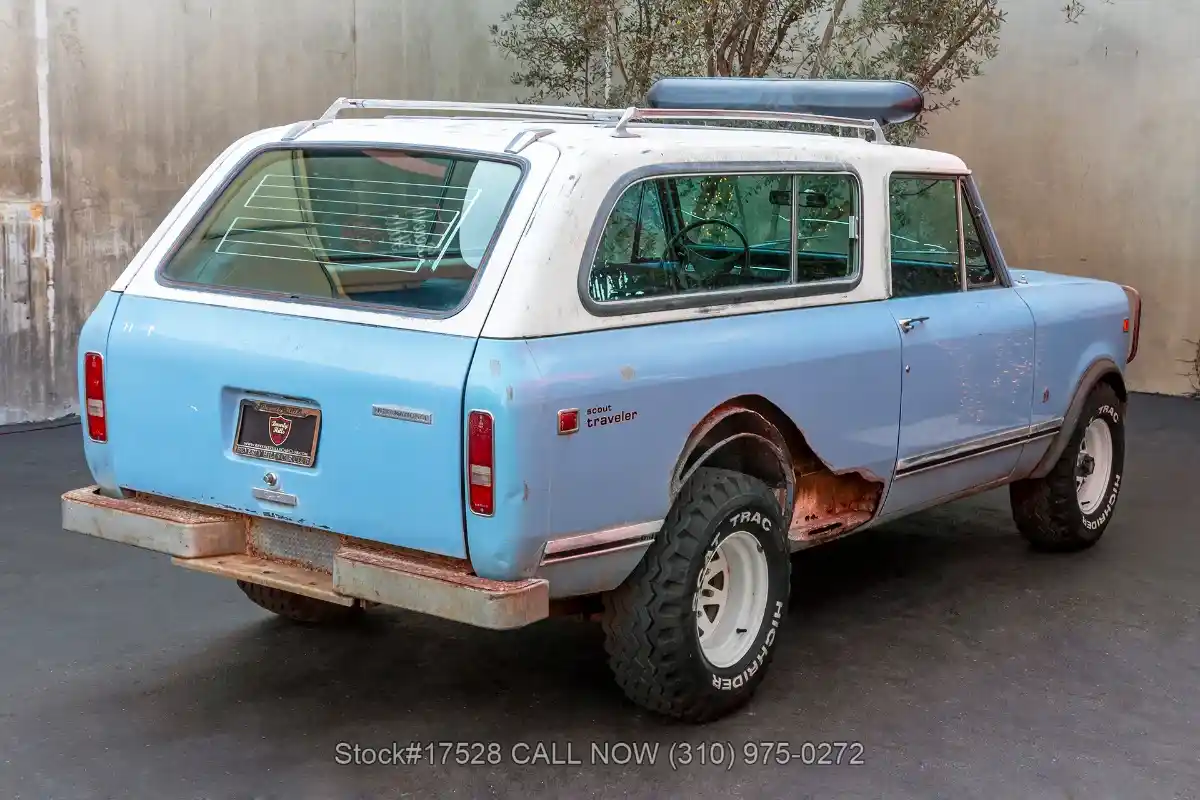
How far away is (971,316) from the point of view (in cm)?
583

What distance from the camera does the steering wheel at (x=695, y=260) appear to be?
4672mm

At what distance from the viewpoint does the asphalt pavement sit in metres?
4.30

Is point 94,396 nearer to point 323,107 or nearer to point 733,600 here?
point 733,600

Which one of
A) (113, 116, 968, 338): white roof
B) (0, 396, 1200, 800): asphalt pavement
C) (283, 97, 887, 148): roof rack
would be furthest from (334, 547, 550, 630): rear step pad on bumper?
(283, 97, 887, 148): roof rack

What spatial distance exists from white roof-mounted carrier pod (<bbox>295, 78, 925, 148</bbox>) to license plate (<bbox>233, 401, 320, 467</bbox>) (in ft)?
3.43

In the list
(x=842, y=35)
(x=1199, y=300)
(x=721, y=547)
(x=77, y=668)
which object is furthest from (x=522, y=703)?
(x=1199, y=300)

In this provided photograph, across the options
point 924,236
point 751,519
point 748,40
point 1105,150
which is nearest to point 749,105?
point 924,236

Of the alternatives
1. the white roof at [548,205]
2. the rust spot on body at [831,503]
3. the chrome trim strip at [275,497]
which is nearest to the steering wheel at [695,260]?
the white roof at [548,205]

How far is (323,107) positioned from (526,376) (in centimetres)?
761

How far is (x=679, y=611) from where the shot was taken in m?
4.45

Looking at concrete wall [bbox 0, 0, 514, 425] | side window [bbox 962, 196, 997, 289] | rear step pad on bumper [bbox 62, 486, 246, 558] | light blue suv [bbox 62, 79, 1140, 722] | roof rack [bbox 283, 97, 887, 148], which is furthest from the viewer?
concrete wall [bbox 0, 0, 514, 425]

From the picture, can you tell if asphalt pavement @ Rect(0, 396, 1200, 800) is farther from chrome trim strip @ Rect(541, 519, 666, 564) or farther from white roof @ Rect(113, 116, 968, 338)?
white roof @ Rect(113, 116, 968, 338)

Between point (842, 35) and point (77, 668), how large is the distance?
704 centimetres

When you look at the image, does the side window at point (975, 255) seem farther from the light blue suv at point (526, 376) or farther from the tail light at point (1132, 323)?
the tail light at point (1132, 323)
